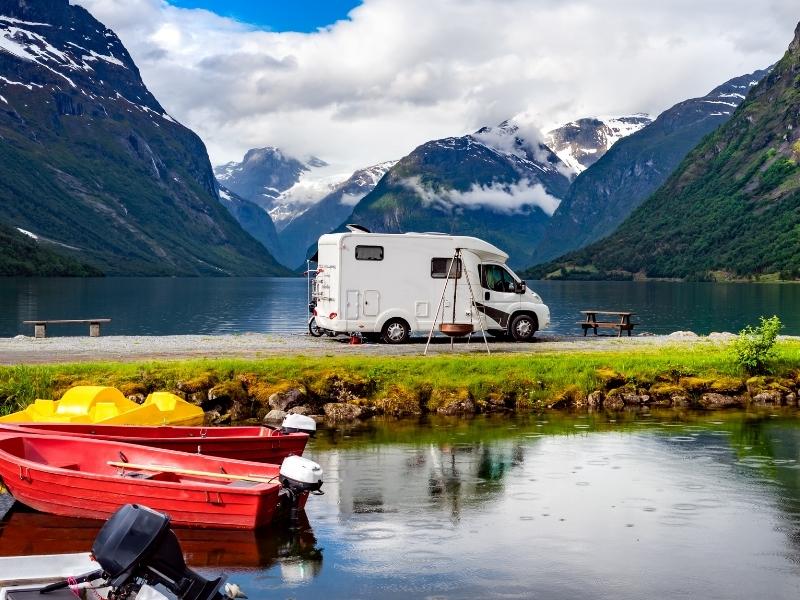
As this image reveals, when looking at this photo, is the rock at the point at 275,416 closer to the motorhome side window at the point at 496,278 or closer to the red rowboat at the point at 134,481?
the red rowboat at the point at 134,481

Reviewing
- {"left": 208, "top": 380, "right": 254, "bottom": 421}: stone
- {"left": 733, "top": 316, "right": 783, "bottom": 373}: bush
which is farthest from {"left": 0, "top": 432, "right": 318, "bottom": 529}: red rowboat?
{"left": 733, "top": 316, "right": 783, "bottom": 373}: bush

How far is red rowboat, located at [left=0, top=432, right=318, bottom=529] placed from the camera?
1762 cm

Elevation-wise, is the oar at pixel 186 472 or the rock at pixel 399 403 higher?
the rock at pixel 399 403

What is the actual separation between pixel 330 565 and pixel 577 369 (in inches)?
766

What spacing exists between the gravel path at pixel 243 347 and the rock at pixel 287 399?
604 cm

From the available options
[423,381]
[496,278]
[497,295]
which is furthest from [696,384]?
[496,278]

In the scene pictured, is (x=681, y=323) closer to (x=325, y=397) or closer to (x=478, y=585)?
(x=325, y=397)

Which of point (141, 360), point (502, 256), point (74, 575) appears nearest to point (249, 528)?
point (74, 575)

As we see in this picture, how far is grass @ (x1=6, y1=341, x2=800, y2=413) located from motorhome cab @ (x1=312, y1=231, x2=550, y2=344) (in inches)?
251

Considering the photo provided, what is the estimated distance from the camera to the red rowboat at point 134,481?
1762 cm

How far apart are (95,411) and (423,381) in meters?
11.6

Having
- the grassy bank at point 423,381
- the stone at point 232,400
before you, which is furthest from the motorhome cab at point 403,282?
the stone at point 232,400

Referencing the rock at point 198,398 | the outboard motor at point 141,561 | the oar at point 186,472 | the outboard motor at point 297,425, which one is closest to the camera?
the outboard motor at point 141,561

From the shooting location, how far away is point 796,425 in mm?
29422
